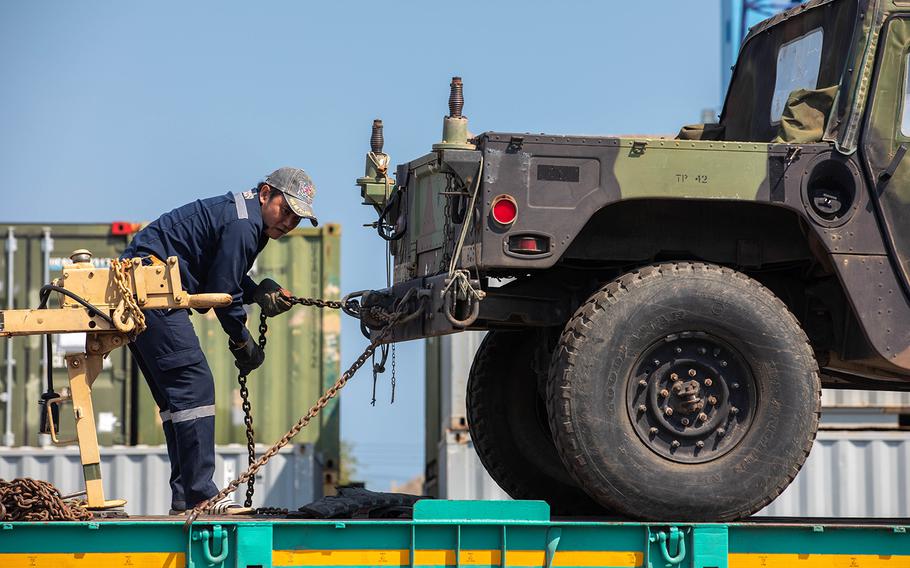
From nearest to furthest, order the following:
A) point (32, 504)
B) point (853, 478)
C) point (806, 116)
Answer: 1. point (32, 504)
2. point (806, 116)
3. point (853, 478)

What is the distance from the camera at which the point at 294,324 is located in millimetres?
15359

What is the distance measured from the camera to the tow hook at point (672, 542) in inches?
221

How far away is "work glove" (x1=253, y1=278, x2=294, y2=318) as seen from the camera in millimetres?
7145

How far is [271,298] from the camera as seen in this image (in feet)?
23.4

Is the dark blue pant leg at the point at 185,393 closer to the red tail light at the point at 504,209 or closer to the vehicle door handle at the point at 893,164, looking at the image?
the red tail light at the point at 504,209

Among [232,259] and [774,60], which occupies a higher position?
[774,60]

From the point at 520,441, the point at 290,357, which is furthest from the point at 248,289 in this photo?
the point at 290,357

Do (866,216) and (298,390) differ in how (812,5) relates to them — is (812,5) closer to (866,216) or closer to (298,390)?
(866,216)

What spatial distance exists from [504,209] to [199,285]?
183cm

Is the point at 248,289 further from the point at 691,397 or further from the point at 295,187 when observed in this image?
the point at 691,397

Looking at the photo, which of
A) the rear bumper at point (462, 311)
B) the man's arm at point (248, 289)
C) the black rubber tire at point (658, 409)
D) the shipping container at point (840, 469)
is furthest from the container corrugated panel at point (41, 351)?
the black rubber tire at point (658, 409)

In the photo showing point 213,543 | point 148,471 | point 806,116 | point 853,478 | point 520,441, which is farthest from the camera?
point 853,478

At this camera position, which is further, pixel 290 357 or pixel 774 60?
pixel 290 357

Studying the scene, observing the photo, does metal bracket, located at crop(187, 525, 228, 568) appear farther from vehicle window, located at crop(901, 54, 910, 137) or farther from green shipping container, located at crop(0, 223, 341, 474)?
green shipping container, located at crop(0, 223, 341, 474)
